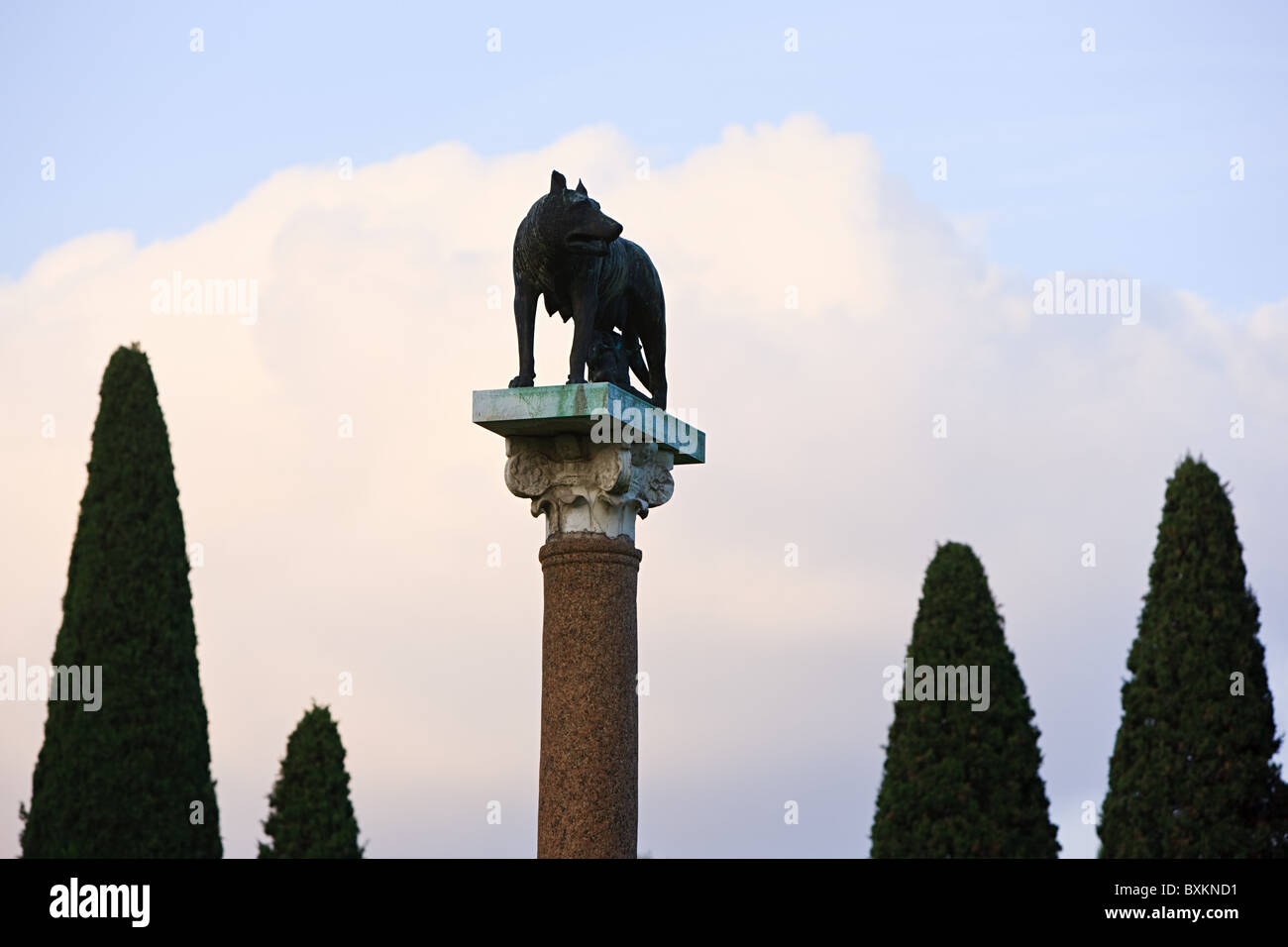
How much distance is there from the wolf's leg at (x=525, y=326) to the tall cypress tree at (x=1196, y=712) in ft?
39.3

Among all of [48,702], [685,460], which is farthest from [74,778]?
[685,460]

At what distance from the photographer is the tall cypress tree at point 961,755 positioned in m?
21.8

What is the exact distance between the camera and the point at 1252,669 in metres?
21.1

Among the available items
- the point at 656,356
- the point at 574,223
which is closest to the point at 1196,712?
the point at 656,356

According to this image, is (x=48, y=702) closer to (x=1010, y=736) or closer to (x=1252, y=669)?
(x=1010, y=736)

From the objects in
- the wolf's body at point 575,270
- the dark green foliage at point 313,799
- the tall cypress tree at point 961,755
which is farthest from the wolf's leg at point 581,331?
the dark green foliage at point 313,799

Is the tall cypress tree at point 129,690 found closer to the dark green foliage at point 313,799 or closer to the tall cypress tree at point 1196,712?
the dark green foliage at point 313,799

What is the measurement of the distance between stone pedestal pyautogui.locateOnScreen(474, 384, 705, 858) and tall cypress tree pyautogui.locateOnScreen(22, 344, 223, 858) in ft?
38.3

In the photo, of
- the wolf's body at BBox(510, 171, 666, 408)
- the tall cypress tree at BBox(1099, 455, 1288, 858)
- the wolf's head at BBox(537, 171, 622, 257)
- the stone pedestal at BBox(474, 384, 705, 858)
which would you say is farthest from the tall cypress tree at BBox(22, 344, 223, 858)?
the wolf's head at BBox(537, 171, 622, 257)

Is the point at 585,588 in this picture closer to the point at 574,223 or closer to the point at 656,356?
the point at 656,356

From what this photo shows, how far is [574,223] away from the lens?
11.3 m
